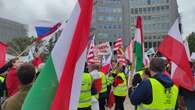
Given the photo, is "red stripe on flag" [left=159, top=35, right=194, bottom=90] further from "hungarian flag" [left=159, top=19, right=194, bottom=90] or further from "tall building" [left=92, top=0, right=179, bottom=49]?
"tall building" [left=92, top=0, right=179, bottom=49]

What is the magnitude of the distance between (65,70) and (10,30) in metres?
116

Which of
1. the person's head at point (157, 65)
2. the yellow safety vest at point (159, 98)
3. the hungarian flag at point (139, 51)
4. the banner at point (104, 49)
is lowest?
the yellow safety vest at point (159, 98)

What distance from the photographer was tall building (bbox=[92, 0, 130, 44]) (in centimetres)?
12675

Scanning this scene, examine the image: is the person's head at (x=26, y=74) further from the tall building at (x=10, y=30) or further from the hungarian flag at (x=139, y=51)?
the tall building at (x=10, y=30)

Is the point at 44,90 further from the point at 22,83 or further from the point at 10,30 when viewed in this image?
the point at 10,30

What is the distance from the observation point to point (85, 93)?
31.6 ft

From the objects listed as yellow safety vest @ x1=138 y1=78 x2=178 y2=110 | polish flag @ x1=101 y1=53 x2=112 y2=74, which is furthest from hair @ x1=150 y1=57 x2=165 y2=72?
polish flag @ x1=101 y1=53 x2=112 y2=74

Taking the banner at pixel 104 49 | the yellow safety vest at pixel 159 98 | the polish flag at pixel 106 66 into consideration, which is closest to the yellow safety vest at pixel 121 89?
the polish flag at pixel 106 66

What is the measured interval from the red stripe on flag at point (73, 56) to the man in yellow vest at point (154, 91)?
7.05 feet

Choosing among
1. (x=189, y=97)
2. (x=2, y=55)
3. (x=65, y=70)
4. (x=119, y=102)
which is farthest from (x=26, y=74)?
(x=119, y=102)

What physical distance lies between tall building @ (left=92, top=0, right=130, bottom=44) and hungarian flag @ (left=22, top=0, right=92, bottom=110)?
395ft

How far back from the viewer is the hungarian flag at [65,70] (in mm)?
3900

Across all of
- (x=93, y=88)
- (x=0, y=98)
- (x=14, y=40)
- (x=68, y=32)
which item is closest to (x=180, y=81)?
(x=93, y=88)

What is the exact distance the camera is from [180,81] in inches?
314
